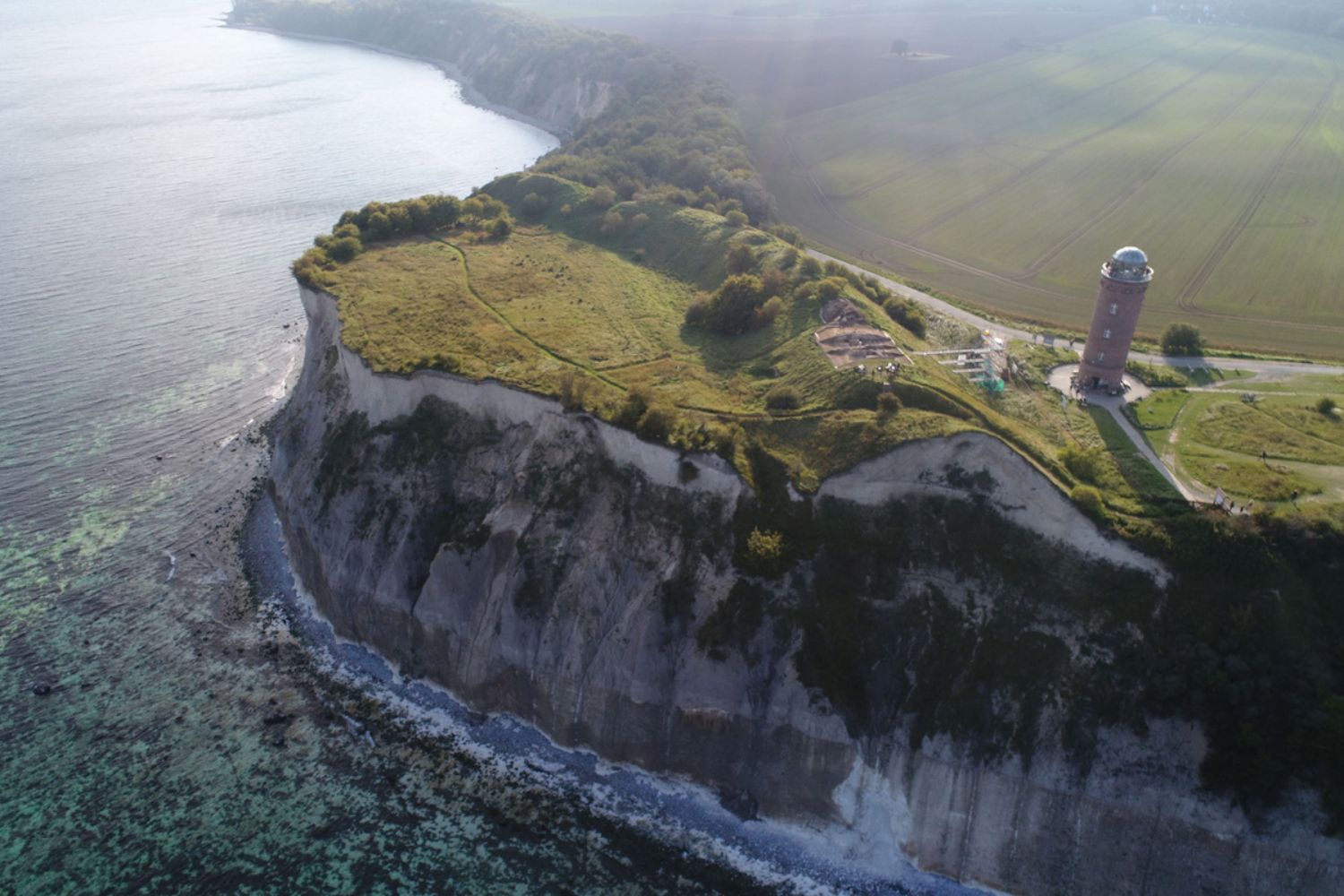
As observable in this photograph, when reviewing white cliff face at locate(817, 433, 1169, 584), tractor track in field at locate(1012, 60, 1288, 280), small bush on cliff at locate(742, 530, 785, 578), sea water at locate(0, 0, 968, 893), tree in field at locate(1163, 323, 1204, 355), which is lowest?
sea water at locate(0, 0, 968, 893)

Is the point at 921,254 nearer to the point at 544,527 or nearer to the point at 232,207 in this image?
the point at 544,527

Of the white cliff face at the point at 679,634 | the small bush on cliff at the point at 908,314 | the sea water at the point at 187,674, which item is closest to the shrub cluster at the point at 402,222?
the sea water at the point at 187,674

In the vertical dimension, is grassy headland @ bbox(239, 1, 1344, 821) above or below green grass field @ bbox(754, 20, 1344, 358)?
below

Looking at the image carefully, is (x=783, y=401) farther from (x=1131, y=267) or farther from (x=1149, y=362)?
(x=1149, y=362)

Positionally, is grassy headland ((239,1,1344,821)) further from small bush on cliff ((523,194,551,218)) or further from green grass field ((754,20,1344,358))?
green grass field ((754,20,1344,358))

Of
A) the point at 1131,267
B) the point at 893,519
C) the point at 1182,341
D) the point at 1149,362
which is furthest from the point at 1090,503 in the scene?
the point at 1182,341

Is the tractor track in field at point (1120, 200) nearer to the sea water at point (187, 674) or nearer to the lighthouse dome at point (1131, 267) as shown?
the lighthouse dome at point (1131, 267)

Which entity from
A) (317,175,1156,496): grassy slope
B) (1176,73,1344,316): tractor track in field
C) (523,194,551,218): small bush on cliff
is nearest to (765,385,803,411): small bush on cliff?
(317,175,1156,496): grassy slope
